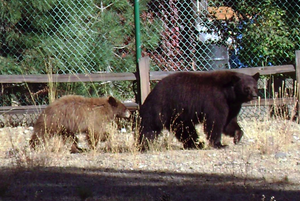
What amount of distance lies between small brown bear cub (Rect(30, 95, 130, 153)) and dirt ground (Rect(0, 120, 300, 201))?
0.57 m

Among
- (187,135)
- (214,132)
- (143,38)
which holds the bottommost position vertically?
(187,135)

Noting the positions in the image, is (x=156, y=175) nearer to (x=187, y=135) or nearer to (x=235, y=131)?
(x=187, y=135)

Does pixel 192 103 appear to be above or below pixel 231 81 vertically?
below

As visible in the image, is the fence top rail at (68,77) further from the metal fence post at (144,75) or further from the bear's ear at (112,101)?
the bear's ear at (112,101)

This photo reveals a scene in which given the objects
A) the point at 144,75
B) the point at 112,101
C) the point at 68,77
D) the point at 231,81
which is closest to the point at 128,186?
the point at 231,81

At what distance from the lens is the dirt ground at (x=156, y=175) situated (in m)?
5.07

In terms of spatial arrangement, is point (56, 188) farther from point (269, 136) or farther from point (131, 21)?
point (131, 21)

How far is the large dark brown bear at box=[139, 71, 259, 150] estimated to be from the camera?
8.13 m

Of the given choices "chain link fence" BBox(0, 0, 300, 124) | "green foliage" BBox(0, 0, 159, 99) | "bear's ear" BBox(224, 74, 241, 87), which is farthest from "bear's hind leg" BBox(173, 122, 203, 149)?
"green foliage" BBox(0, 0, 159, 99)

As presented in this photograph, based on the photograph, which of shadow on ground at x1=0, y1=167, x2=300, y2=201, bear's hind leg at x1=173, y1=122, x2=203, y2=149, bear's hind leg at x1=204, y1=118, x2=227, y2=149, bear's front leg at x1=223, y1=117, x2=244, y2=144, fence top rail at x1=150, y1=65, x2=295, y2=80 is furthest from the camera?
fence top rail at x1=150, y1=65, x2=295, y2=80

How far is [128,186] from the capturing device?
5430mm

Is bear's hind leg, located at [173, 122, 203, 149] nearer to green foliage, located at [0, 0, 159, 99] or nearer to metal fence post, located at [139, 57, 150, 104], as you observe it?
metal fence post, located at [139, 57, 150, 104]

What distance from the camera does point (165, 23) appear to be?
10.6 m

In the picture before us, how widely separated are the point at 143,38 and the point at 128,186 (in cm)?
594
